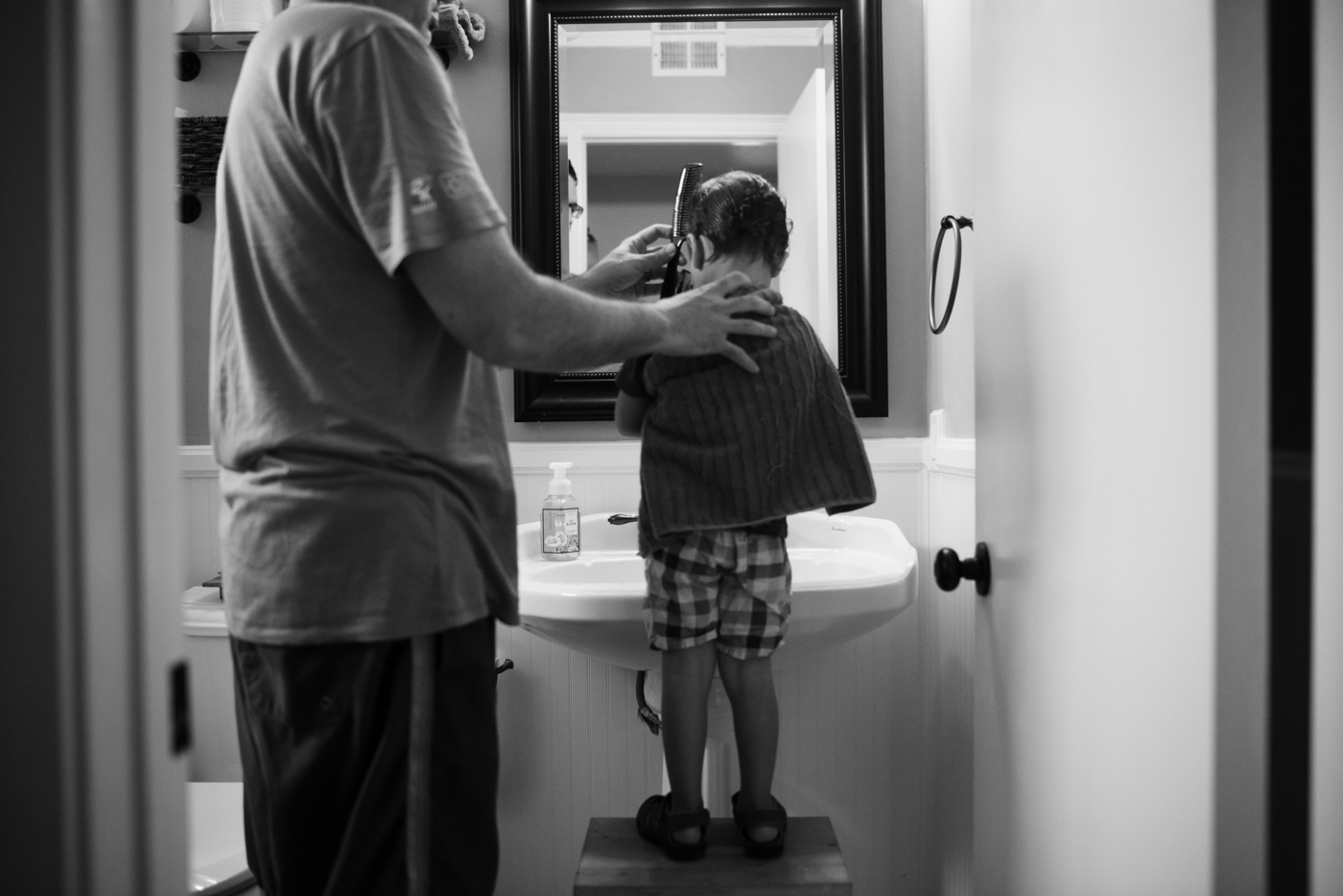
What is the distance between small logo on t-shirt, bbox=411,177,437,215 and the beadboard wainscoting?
1006 millimetres

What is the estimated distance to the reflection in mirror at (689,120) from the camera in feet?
5.42

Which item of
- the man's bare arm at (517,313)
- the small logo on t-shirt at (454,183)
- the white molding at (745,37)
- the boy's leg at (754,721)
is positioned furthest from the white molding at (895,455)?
the small logo on t-shirt at (454,183)

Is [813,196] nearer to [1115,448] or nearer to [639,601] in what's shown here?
[639,601]

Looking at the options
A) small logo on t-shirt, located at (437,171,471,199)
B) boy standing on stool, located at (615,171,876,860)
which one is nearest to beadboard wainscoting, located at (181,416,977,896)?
boy standing on stool, located at (615,171,876,860)

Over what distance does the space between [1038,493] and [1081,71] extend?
14.4 inches

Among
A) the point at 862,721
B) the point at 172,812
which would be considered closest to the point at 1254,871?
the point at 172,812

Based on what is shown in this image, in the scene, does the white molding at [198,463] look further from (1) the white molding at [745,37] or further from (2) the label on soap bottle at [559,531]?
(1) the white molding at [745,37]

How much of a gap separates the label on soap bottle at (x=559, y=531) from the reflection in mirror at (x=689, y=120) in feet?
1.41

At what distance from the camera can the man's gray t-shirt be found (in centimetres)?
69

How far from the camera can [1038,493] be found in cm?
87

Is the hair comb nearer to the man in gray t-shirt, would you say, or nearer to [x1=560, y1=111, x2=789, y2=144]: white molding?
[x1=560, y1=111, x2=789, y2=144]: white molding

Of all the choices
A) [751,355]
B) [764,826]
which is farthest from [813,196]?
[764,826]

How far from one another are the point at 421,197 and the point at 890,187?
3.90ft

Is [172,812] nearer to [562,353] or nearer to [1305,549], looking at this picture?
[562,353]
